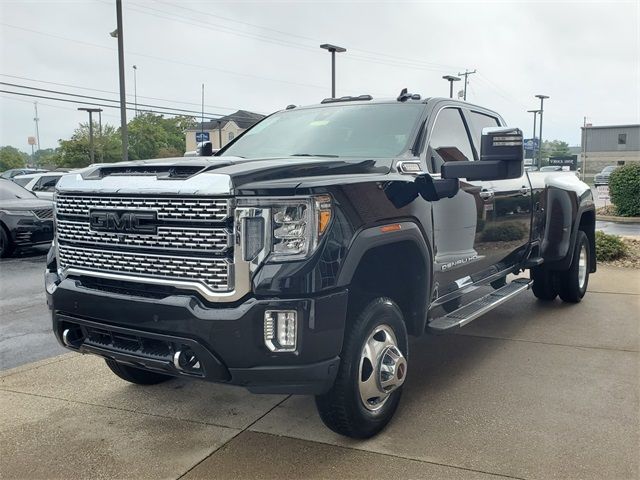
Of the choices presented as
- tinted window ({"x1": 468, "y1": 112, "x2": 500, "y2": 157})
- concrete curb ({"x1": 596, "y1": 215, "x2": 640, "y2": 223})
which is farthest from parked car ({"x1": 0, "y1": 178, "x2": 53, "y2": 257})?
concrete curb ({"x1": 596, "y1": 215, "x2": 640, "y2": 223})

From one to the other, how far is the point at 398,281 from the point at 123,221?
166 cm

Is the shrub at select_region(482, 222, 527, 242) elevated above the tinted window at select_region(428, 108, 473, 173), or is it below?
below

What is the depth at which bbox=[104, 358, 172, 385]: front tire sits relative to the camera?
4.32 metres

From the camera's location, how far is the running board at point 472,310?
13.4 feet

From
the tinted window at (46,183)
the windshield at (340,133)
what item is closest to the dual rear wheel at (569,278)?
the windshield at (340,133)

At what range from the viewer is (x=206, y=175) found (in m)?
3.02

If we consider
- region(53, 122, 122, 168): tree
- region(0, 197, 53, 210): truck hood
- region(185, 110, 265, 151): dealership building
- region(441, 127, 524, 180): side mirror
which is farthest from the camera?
region(185, 110, 265, 151): dealership building

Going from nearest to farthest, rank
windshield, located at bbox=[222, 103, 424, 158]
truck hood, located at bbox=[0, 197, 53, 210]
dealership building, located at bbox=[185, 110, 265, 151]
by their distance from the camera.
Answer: windshield, located at bbox=[222, 103, 424, 158], truck hood, located at bbox=[0, 197, 53, 210], dealership building, located at bbox=[185, 110, 265, 151]

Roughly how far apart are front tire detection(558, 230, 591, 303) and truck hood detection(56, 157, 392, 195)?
393cm

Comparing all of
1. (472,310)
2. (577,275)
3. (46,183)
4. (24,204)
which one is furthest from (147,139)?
(472,310)

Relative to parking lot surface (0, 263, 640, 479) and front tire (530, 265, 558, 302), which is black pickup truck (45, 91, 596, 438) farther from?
front tire (530, 265, 558, 302)

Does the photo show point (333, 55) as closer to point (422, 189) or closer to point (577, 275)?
point (577, 275)

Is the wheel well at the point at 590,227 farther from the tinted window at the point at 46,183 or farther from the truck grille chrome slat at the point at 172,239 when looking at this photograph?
the tinted window at the point at 46,183

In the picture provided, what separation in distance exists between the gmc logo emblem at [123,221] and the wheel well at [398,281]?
1.12 m
